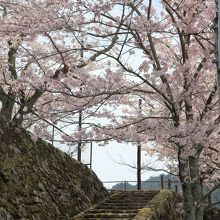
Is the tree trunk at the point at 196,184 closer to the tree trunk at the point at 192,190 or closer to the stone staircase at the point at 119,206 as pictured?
the tree trunk at the point at 192,190

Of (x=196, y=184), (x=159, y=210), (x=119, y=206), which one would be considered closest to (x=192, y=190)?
(x=196, y=184)

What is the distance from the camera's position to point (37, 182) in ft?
27.2

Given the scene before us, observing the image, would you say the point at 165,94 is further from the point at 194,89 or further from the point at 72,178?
the point at 72,178

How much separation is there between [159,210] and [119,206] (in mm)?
1128

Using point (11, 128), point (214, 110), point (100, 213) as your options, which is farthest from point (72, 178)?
point (214, 110)

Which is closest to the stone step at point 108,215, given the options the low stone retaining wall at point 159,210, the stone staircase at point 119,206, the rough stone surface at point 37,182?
the stone staircase at point 119,206

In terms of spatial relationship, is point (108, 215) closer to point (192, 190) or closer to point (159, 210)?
point (159, 210)

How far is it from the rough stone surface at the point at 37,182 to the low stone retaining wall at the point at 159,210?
5.36ft

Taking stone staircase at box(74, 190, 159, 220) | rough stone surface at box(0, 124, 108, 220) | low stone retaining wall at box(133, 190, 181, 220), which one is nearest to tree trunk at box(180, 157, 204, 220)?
low stone retaining wall at box(133, 190, 181, 220)

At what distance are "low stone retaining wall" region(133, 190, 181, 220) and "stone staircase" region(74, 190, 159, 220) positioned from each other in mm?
236

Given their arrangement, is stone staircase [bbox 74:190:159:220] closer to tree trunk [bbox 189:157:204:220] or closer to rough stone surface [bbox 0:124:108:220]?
rough stone surface [bbox 0:124:108:220]

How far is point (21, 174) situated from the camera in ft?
25.5

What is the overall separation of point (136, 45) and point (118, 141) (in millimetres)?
1869

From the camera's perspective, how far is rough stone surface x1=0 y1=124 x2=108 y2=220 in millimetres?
6977
